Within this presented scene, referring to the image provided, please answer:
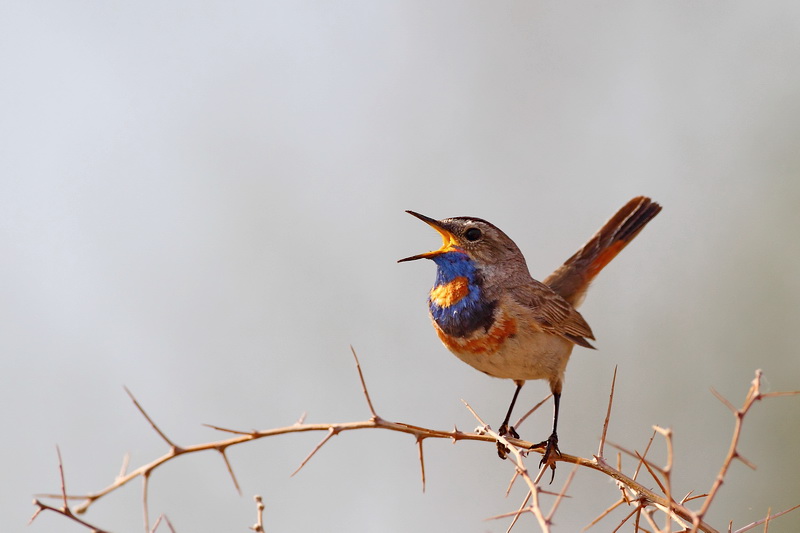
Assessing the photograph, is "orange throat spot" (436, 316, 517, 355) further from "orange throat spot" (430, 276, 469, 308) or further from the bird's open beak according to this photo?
the bird's open beak

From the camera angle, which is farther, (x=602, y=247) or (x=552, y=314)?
(x=602, y=247)

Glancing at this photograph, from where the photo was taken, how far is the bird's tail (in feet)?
18.0

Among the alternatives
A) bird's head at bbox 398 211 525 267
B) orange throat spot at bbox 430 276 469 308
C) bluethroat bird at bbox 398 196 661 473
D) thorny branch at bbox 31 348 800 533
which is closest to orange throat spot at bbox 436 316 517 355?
bluethroat bird at bbox 398 196 661 473

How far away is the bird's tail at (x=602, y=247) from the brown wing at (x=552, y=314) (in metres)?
0.84

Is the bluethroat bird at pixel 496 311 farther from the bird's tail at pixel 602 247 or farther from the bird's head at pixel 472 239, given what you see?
the bird's tail at pixel 602 247

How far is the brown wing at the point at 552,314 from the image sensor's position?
166 inches

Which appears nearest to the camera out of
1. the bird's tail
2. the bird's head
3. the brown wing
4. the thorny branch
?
the thorny branch

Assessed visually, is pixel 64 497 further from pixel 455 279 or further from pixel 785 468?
pixel 785 468

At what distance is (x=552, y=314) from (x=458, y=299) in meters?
0.58

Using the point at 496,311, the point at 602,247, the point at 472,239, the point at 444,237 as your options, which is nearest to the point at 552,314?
the point at 496,311

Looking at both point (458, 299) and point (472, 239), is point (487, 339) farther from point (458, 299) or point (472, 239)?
point (472, 239)

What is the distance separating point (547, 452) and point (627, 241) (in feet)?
6.04

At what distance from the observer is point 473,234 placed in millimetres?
4152

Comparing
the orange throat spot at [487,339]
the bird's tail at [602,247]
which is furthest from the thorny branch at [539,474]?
the bird's tail at [602,247]
